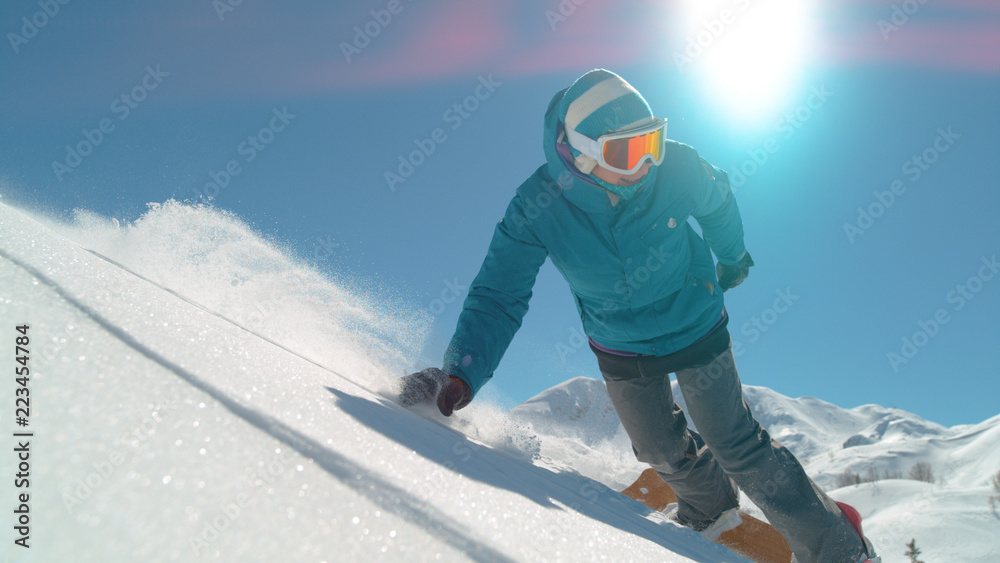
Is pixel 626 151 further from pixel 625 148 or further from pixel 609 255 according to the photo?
pixel 609 255

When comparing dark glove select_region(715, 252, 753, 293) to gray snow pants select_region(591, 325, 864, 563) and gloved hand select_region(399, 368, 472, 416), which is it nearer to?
gray snow pants select_region(591, 325, 864, 563)

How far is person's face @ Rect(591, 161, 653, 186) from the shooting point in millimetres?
2127

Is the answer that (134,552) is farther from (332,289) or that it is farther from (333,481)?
(332,289)

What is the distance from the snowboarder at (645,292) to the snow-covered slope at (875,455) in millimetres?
830

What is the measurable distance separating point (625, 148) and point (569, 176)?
273mm

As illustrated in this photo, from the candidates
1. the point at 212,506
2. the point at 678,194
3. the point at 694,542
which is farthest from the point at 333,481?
the point at 678,194

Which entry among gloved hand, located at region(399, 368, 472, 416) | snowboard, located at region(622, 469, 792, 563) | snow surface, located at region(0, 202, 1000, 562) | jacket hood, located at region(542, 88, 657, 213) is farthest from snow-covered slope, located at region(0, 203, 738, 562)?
snowboard, located at region(622, 469, 792, 563)

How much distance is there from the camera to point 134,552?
423 mm

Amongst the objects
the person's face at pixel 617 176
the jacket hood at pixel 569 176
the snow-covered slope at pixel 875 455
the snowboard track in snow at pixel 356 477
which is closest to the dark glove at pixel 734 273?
the jacket hood at pixel 569 176

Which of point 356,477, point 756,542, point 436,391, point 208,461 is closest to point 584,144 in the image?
point 436,391

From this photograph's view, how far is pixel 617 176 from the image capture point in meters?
2.13

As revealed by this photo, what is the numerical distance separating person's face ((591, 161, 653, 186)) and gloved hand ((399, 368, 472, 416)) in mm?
1055

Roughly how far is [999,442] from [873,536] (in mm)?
67858

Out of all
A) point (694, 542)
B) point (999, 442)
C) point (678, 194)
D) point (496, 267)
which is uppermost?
point (999, 442)
